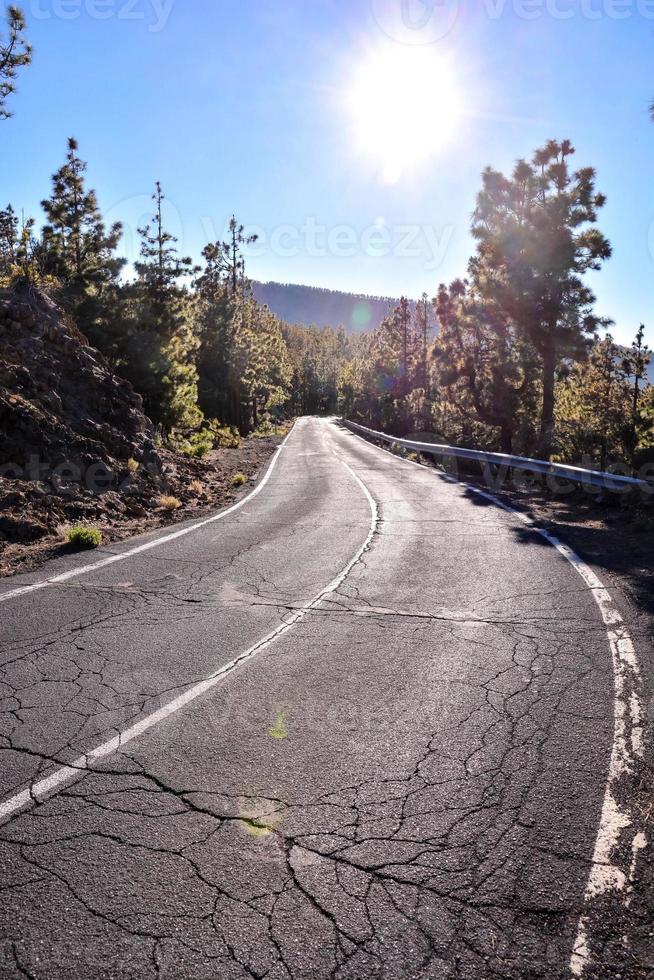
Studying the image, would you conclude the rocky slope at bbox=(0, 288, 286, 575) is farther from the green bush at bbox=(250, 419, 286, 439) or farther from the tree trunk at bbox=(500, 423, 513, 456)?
the green bush at bbox=(250, 419, 286, 439)

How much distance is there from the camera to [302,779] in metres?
3.49

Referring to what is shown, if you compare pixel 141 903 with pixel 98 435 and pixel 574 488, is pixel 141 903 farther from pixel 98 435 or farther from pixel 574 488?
pixel 574 488

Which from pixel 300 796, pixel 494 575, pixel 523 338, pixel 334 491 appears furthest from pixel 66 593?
pixel 523 338

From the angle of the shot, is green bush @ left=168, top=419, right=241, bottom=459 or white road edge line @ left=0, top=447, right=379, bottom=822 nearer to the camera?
white road edge line @ left=0, top=447, right=379, bottom=822

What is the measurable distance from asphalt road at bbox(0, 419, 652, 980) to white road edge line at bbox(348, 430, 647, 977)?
0.09 feet

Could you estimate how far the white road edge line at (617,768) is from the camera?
2.65 metres

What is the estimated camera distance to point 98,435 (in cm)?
1327

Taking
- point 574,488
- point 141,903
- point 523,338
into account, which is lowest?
point 141,903

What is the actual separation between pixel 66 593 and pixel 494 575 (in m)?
5.16

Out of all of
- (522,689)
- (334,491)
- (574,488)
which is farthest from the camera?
(334,491)

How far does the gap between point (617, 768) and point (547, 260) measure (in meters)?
24.8

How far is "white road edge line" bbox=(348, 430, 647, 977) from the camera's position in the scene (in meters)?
2.65

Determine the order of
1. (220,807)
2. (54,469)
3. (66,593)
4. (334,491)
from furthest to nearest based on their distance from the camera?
(334,491)
(54,469)
(66,593)
(220,807)

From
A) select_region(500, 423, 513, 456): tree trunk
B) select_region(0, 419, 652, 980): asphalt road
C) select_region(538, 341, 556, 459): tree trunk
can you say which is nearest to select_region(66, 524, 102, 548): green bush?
select_region(0, 419, 652, 980): asphalt road
